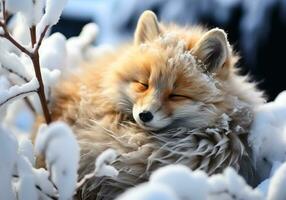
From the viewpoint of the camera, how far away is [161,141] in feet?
4.81

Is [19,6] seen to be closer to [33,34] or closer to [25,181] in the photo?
[33,34]

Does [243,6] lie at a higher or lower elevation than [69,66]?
A: lower

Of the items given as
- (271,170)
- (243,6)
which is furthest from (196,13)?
(271,170)

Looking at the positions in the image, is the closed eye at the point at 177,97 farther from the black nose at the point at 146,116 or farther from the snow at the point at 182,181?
the snow at the point at 182,181

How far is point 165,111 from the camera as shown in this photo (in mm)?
1469

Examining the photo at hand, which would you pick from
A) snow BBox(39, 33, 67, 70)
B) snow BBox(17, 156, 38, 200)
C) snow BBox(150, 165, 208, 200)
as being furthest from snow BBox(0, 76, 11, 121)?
snow BBox(150, 165, 208, 200)

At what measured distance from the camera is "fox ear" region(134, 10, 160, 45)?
1610 mm

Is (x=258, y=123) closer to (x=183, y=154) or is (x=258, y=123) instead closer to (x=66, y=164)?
(x=183, y=154)

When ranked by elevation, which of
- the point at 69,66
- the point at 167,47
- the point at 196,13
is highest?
the point at 167,47

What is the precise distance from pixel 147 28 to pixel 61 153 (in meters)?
0.69

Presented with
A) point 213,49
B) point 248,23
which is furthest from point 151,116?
point 248,23

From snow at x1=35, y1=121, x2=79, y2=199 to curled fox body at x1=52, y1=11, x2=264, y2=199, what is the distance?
14.1 inches

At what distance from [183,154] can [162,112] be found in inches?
4.6

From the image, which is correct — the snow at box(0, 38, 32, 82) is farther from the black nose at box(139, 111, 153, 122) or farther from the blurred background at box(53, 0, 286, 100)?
the blurred background at box(53, 0, 286, 100)
